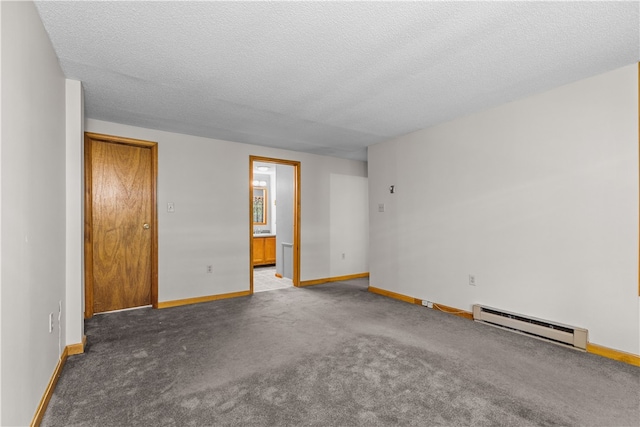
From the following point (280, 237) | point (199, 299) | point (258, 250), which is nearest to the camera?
point (199, 299)

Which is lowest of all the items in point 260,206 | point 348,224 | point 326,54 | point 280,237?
point 280,237

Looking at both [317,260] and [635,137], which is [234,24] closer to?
[635,137]

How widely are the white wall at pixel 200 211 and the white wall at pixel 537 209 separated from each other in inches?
96.2

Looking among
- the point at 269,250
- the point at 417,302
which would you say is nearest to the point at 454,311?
the point at 417,302

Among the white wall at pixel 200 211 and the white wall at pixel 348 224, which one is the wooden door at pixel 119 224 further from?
the white wall at pixel 348 224

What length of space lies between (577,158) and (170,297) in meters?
4.77

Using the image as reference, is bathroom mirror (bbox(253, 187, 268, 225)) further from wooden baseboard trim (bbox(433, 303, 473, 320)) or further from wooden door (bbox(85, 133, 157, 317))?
wooden baseboard trim (bbox(433, 303, 473, 320))

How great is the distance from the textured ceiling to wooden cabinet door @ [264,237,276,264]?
408 centimetres

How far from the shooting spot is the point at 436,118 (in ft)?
11.9

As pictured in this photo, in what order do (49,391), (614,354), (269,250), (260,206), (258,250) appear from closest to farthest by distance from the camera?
(49,391), (614,354), (258,250), (269,250), (260,206)

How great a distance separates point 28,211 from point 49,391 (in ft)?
3.93

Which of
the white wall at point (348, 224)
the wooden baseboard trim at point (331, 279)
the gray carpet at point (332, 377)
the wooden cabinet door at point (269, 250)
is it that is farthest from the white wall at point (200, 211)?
the wooden cabinet door at point (269, 250)

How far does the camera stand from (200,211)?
4.27 m

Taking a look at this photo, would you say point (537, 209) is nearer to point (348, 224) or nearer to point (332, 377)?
point (332, 377)
